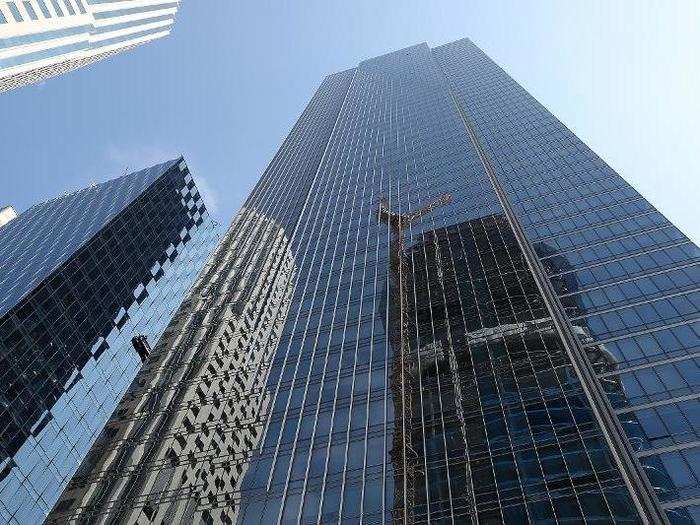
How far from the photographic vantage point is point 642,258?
56.5 meters

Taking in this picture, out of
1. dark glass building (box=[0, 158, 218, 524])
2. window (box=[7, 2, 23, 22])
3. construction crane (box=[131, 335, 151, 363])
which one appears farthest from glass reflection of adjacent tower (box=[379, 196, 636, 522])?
window (box=[7, 2, 23, 22])

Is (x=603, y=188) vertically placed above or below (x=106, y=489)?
above

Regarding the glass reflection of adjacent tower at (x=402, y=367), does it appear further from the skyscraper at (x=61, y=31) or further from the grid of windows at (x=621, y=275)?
the skyscraper at (x=61, y=31)

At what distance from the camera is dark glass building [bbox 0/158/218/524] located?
206ft

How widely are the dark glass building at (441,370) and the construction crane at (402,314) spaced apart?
200mm

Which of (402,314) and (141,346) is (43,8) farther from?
(402,314)

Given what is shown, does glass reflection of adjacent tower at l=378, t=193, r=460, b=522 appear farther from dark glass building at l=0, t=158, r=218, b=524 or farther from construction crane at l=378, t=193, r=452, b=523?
dark glass building at l=0, t=158, r=218, b=524

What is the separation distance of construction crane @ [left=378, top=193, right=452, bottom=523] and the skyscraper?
Result: 47.9 metres

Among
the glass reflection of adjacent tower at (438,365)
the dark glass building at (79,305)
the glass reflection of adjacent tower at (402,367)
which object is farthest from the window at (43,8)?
the glass reflection of adjacent tower at (438,365)

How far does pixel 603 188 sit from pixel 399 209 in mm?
24214

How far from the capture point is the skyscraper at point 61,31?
270ft

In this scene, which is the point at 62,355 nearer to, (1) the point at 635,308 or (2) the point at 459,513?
(2) the point at 459,513

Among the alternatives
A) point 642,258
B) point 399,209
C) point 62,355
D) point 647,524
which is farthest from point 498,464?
point 62,355

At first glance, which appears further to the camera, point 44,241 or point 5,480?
point 44,241
